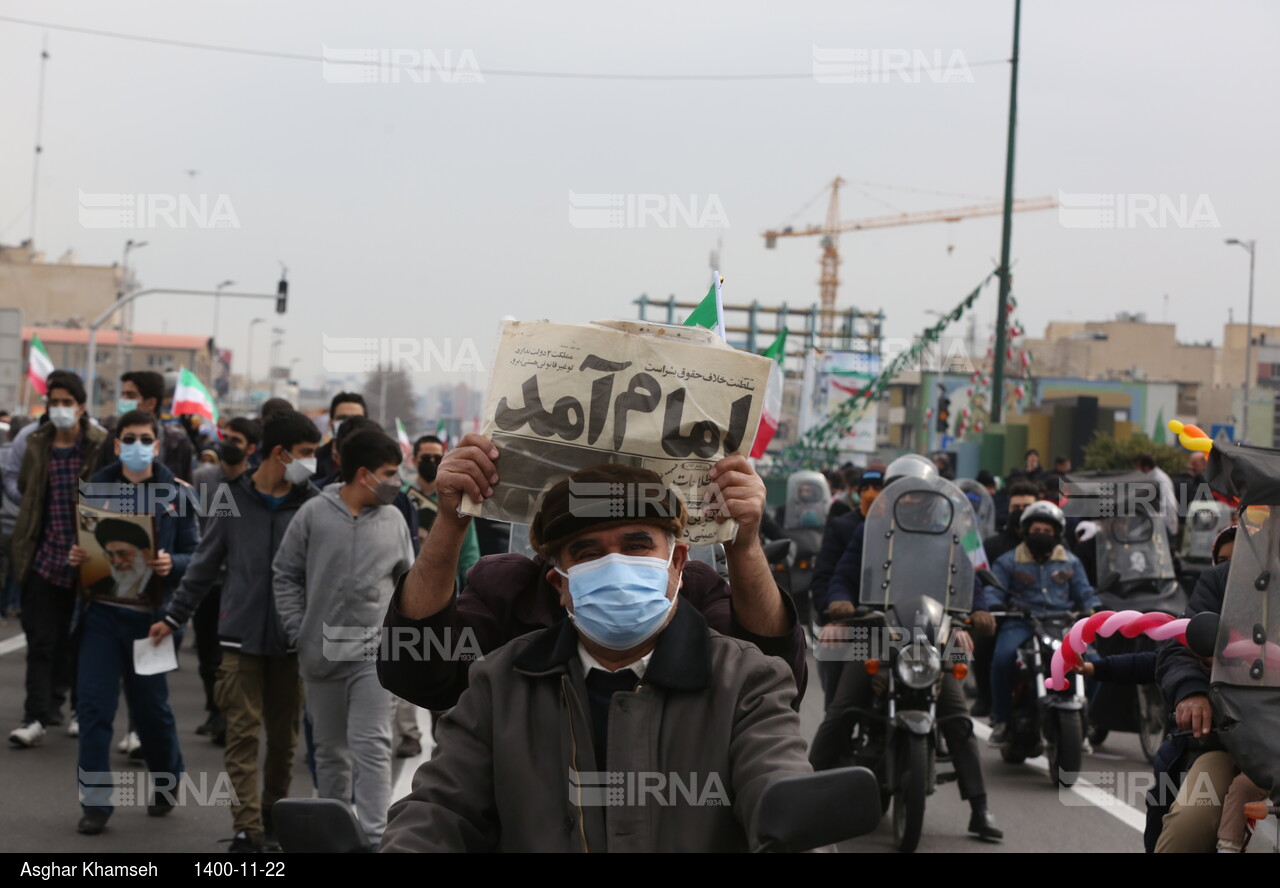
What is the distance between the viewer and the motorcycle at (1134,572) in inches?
467

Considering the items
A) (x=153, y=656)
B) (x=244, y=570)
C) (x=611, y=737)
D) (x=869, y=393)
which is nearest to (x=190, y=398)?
(x=153, y=656)

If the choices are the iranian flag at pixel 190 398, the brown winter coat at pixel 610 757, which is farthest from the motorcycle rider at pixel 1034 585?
the iranian flag at pixel 190 398

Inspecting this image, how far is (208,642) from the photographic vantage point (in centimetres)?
1146

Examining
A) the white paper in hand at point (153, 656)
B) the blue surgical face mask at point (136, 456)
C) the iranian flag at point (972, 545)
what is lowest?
the white paper in hand at point (153, 656)

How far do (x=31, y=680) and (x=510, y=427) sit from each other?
754 centimetres

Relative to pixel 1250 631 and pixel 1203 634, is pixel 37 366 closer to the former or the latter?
pixel 1203 634

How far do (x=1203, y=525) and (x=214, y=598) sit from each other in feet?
26.8

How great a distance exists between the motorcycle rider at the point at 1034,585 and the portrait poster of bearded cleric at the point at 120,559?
546cm

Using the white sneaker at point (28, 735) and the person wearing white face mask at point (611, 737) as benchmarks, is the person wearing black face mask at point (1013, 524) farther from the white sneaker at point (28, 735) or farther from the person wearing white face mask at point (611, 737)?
the person wearing white face mask at point (611, 737)

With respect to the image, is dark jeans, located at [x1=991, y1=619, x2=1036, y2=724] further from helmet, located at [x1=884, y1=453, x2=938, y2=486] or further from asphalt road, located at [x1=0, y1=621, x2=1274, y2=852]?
helmet, located at [x1=884, y1=453, x2=938, y2=486]
